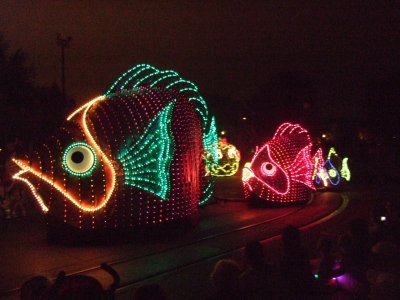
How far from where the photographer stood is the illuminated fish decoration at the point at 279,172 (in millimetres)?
14773

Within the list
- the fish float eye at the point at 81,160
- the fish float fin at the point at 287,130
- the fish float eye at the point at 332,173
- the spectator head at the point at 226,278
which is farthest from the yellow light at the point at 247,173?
the spectator head at the point at 226,278

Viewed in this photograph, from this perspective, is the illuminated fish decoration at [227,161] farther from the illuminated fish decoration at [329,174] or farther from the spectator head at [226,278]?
the spectator head at [226,278]

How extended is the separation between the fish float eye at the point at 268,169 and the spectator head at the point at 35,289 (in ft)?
38.0

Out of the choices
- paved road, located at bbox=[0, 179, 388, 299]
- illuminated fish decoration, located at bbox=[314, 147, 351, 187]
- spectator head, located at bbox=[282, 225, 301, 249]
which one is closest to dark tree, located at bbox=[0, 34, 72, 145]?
paved road, located at bbox=[0, 179, 388, 299]

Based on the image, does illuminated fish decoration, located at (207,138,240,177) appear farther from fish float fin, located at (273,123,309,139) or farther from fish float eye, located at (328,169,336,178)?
fish float fin, located at (273,123,309,139)

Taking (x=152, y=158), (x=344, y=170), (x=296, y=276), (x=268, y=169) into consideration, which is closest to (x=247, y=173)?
(x=268, y=169)

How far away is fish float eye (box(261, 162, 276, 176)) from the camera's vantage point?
14761mm

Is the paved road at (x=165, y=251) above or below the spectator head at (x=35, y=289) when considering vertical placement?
below

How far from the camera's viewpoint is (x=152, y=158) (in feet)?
33.5

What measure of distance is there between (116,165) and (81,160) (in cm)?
68

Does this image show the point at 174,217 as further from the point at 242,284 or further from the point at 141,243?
the point at 242,284

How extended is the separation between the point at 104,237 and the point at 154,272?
2.46m

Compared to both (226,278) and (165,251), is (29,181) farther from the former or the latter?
(226,278)

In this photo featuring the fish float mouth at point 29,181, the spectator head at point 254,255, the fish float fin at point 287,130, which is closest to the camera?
the spectator head at point 254,255
